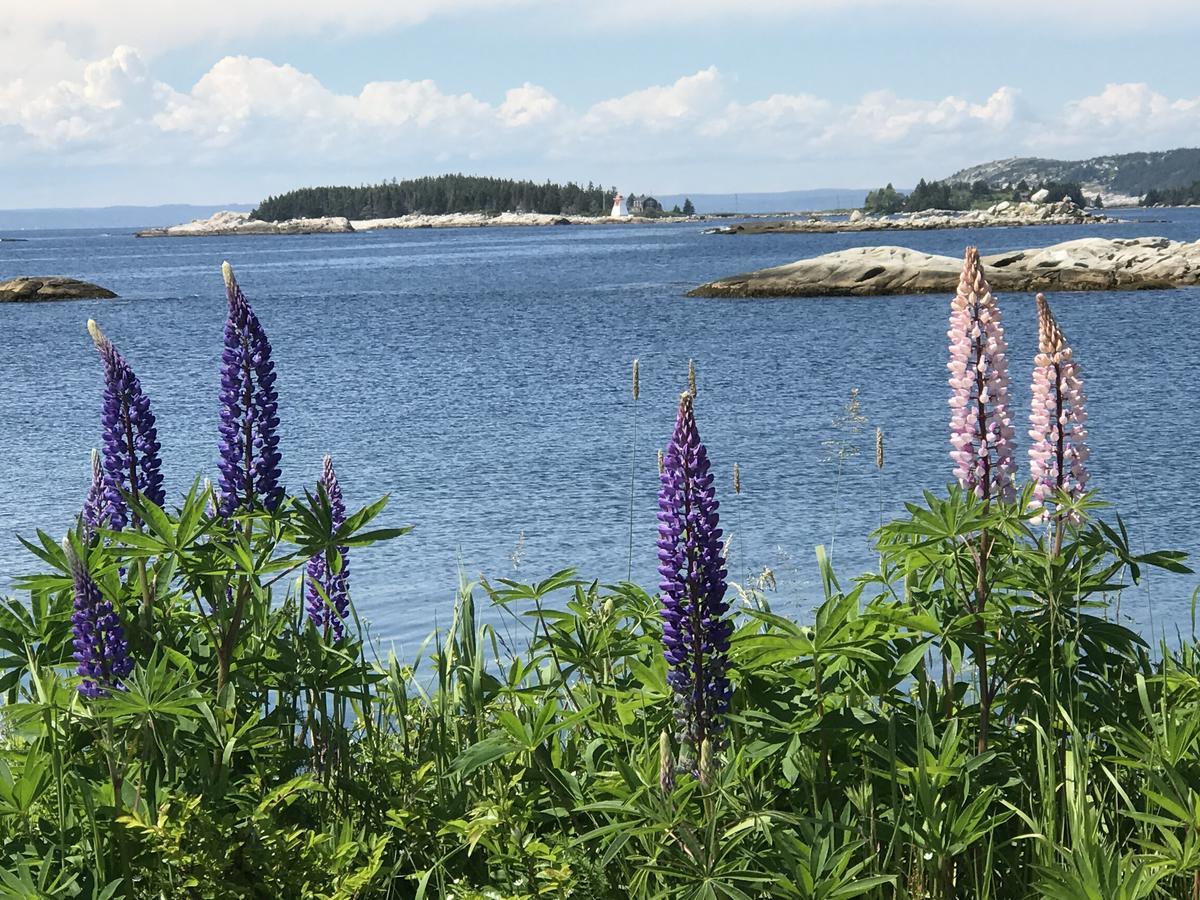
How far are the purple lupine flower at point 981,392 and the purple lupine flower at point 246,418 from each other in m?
2.33

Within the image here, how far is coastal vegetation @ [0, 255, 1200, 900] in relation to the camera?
382 centimetres

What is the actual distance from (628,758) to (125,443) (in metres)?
2.01

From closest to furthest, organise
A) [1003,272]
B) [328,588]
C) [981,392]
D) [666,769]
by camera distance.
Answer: [666,769] < [981,392] < [328,588] < [1003,272]

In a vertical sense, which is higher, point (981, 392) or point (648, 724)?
point (981, 392)

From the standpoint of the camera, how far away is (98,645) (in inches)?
161

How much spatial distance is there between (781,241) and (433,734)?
151344mm

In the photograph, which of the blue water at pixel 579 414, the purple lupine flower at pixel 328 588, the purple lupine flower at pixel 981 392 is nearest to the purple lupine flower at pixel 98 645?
the purple lupine flower at pixel 328 588

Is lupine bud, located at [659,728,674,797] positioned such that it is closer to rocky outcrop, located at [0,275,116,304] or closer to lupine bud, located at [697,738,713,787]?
lupine bud, located at [697,738,713,787]

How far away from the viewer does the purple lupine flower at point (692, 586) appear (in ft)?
12.3

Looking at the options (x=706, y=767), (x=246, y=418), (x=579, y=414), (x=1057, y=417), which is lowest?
(x=579, y=414)

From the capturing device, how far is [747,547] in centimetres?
1577

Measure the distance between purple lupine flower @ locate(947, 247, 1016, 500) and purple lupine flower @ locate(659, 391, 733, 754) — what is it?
1336 mm

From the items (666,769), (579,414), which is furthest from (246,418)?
(579,414)

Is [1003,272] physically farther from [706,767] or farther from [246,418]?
[706,767]
